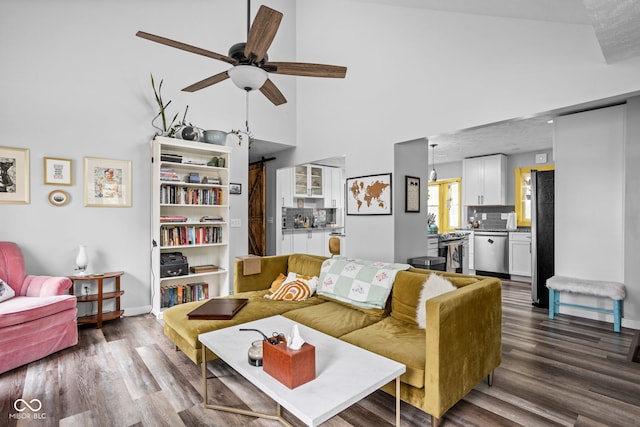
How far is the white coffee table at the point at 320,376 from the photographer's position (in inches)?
52.1

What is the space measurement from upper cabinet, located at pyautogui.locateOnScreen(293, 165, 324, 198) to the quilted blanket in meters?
3.69

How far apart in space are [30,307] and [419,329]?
3.00m

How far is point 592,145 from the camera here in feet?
11.9

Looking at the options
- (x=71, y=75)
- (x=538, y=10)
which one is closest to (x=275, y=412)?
(x=538, y=10)

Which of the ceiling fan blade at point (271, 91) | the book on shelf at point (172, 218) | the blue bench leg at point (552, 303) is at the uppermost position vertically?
the ceiling fan blade at point (271, 91)

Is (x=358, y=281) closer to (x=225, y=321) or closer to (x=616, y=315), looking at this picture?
(x=225, y=321)

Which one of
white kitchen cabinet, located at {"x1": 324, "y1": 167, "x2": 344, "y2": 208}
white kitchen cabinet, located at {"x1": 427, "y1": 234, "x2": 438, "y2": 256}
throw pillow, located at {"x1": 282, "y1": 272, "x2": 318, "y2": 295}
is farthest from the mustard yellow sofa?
white kitchen cabinet, located at {"x1": 324, "y1": 167, "x2": 344, "y2": 208}

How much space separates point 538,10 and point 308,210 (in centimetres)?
520

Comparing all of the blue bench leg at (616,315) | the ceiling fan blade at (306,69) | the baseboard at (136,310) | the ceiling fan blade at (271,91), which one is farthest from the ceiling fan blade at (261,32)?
the blue bench leg at (616,315)

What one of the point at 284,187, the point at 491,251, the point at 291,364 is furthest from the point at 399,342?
the point at 491,251

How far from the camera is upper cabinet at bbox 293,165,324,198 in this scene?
667 cm

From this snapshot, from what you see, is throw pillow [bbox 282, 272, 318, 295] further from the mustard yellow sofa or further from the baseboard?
the baseboard

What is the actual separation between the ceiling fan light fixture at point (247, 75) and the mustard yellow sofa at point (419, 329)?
173 cm

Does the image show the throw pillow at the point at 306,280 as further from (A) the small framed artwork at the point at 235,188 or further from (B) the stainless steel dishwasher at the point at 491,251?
(B) the stainless steel dishwasher at the point at 491,251
